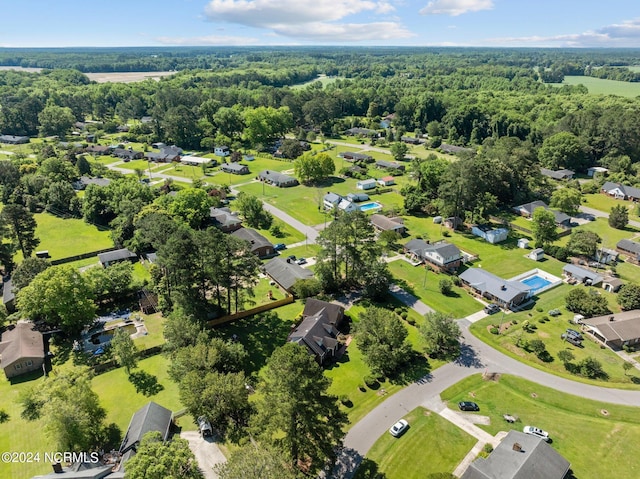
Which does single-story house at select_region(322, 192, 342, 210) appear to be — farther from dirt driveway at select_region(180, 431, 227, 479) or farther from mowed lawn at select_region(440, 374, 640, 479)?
dirt driveway at select_region(180, 431, 227, 479)

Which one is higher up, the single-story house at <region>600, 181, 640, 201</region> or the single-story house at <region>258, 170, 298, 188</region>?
the single-story house at <region>258, 170, 298, 188</region>

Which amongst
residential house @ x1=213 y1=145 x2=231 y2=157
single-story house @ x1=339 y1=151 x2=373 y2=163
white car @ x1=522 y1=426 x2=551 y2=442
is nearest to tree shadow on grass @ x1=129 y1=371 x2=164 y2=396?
white car @ x1=522 y1=426 x2=551 y2=442

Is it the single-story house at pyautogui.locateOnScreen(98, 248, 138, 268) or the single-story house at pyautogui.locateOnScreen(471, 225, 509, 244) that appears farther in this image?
the single-story house at pyautogui.locateOnScreen(471, 225, 509, 244)

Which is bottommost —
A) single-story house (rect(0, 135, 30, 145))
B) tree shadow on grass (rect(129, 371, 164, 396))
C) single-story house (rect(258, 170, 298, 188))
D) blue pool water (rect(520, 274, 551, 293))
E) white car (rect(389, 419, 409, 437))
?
blue pool water (rect(520, 274, 551, 293))

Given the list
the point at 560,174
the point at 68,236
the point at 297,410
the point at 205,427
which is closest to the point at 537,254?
the point at 560,174

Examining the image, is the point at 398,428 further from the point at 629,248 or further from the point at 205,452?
the point at 629,248

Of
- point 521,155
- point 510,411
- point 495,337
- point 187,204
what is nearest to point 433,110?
point 521,155

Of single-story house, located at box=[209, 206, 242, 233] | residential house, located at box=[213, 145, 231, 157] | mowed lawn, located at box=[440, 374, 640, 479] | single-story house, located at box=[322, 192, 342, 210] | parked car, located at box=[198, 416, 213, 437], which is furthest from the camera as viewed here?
residential house, located at box=[213, 145, 231, 157]
